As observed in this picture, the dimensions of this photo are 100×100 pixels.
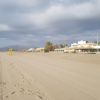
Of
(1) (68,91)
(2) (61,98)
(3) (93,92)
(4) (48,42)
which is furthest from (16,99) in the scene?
(4) (48,42)

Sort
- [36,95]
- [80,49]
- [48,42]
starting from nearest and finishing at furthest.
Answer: [36,95] < [80,49] < [48,42]

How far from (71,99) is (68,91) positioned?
1.41 meters

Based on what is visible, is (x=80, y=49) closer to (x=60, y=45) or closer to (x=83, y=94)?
(x=60, y=45)

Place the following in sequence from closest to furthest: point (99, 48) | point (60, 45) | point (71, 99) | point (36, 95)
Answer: point (71, 99) < point (36, 95) < point (99, 48) < point (60, 45)

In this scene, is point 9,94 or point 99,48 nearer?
point 9,94

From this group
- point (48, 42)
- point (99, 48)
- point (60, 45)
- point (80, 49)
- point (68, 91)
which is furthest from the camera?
point (60, 45)

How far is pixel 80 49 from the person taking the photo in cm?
10788

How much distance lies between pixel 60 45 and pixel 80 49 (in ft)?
161

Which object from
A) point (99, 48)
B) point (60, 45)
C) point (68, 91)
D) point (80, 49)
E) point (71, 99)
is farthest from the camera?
point (60, 45)

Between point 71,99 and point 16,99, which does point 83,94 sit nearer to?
point 71,99

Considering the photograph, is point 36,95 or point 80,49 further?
point 80,49

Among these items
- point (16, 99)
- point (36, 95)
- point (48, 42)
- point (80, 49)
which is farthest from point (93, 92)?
point (48, 42)

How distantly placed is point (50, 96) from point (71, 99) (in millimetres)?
824

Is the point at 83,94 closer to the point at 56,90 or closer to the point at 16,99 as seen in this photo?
the point at 56,90
